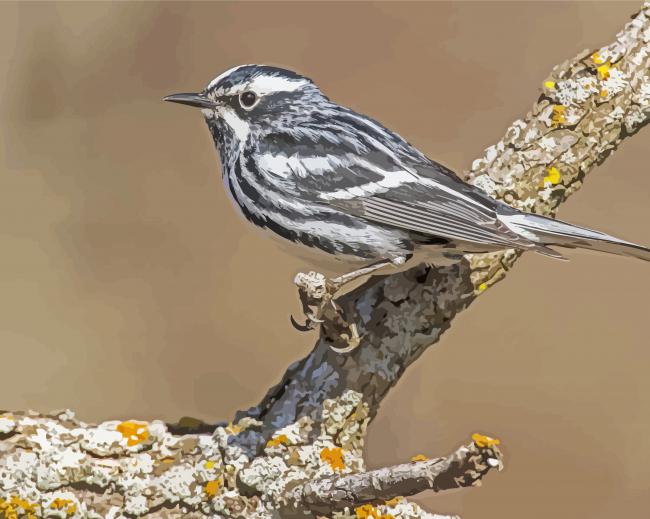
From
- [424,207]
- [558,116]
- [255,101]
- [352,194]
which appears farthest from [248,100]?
[558,116]

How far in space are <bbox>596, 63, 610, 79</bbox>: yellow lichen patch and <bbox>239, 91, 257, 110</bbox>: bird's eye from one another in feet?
3.11

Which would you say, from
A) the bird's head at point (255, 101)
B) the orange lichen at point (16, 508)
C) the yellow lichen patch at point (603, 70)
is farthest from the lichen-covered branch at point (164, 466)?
the yellow lichen patch at point (603, 70)

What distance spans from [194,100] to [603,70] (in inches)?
44.6

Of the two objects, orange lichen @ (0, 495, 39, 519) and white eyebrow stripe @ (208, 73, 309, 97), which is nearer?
orange lichen @ (0, 495, 39, 519)

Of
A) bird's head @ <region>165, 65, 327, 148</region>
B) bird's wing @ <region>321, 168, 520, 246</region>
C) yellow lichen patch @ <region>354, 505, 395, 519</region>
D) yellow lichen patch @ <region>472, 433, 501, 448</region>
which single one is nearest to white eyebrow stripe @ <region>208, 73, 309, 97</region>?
bird's head @ <region>165, 65, 327, 148</region>

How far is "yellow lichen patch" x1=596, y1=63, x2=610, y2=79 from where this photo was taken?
2701 millimetres

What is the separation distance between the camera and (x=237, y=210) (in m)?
2.62

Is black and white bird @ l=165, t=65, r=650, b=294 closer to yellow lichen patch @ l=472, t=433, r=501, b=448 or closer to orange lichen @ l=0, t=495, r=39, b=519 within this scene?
yellow lichen patch @ l=472, t=433, r=501, b=448

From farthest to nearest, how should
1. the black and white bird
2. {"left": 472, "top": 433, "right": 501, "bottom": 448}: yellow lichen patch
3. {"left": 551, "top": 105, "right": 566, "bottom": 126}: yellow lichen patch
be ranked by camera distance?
{"left": 551, "top": 105, "right": 566, "bottom": 126}: yellow lichen patch → the black and white bird → {"left": 472, "top": 433, "right": 501, "bottom": 448}: yellow lichen patch

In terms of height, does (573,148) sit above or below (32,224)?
below

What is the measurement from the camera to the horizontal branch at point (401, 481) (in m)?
1.76

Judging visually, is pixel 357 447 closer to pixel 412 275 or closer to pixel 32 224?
pixel 412 275

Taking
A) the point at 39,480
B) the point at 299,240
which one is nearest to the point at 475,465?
the point at 299,240

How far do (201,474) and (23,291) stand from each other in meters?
1.99
